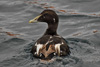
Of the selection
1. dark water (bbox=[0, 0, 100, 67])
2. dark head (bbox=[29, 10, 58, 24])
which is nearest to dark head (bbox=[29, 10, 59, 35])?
dark head (bbox=[29, 10, 58, 24])

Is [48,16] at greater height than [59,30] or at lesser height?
greater

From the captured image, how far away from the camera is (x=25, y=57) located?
26.5 ft

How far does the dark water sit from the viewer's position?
7.90 meters

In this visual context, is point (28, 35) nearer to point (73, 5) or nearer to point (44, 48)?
point (44, 48)

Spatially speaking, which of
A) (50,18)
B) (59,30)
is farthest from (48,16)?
(59,30)

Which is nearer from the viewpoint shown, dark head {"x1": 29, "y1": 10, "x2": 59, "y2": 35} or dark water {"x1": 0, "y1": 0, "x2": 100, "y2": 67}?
dark water {"x1": 0, "y1": 0, "x2": 100, "y2": 67}

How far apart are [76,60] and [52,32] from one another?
138cm

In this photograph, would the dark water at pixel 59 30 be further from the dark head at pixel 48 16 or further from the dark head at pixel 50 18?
the dark head at pixel 48 16

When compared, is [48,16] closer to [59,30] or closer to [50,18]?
[50,18]

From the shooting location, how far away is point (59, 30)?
11.0 m

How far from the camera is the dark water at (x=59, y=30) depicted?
7.90 m

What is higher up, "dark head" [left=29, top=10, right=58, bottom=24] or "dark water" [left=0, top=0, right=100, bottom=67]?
"dark head" [left=29, top=10, right=58, bottom=24]

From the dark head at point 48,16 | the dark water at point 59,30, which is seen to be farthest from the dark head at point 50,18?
the dark water at point 59,30

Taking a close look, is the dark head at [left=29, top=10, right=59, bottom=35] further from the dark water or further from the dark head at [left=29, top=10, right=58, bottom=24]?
the dark water
